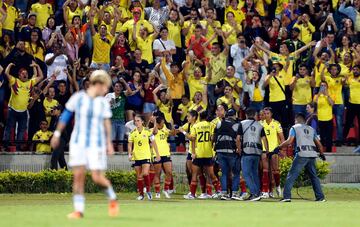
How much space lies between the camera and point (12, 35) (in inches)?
1426

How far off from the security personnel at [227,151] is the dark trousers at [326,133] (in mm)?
5180

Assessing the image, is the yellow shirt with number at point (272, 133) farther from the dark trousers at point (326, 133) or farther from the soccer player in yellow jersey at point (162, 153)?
the dark trousers at point (326, 133)

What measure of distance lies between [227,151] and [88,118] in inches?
477

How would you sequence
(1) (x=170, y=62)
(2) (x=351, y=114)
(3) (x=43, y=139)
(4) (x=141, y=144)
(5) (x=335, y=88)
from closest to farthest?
(4) (x=141, y=144)
(3) (x=43, y=139)
(5) (x=335, y=88)
(2) (x=351, y=114)
(1) (x=170, y=62)

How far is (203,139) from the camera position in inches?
1272

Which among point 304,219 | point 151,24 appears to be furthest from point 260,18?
point 304,219

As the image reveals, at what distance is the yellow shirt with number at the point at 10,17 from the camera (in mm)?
36344

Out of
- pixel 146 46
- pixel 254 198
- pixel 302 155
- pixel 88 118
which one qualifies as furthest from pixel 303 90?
pixel 88 118

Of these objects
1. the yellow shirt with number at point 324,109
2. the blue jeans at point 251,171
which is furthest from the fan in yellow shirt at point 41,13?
the blue jeans at point 251,171

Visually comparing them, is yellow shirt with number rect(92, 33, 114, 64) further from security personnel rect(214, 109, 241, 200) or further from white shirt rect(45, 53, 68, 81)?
security personnel rect(214, 109, 241, 200)

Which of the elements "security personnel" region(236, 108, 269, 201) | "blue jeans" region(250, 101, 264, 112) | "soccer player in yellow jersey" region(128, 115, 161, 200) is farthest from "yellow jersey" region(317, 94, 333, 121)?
"soccer player in yellow jersey" region(128, 115, 161, 200)

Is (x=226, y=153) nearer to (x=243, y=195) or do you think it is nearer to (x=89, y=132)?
(x=243, y=195)

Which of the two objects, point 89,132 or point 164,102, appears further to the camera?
point 164,102

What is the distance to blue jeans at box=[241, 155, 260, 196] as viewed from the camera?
3083cm
